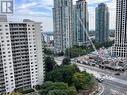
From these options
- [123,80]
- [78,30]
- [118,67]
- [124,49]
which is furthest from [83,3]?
[123,80]

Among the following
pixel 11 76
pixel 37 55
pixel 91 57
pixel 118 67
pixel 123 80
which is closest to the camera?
pixel 11 76

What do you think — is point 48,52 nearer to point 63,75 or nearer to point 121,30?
point 121,30

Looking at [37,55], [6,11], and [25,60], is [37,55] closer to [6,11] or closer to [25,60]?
[25,60]

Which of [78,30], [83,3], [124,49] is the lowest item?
[124,49]

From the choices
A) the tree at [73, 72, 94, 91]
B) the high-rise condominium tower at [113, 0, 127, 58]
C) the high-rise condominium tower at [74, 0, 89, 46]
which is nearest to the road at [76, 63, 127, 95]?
the tree at [73, 72, 94, 91]

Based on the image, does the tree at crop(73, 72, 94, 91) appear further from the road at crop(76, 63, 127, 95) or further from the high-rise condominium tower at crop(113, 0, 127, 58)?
the high-rise condominium tower at crop(113, 0, 127, 58)
